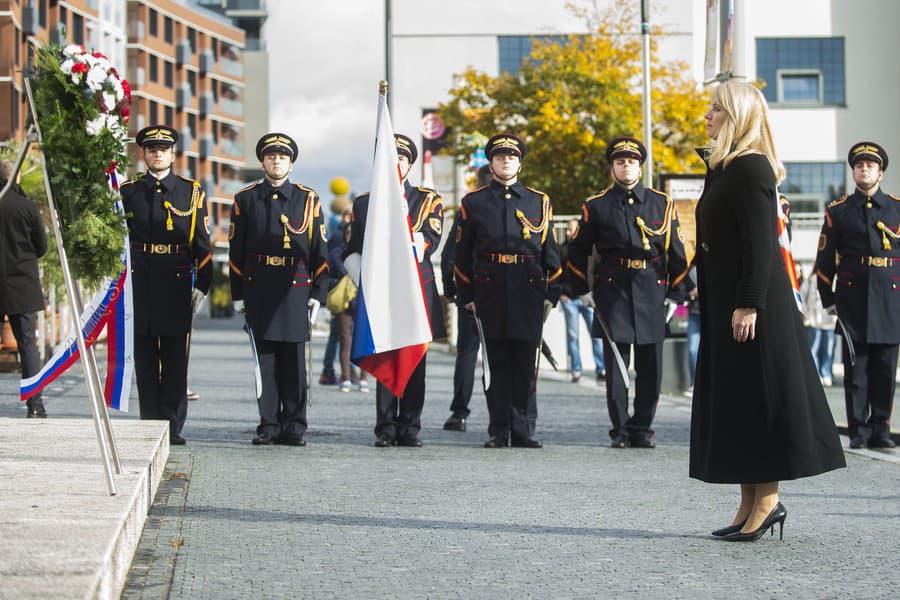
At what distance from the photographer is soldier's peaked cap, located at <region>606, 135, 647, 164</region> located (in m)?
10.8

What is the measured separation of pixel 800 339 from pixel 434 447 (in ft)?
14.5

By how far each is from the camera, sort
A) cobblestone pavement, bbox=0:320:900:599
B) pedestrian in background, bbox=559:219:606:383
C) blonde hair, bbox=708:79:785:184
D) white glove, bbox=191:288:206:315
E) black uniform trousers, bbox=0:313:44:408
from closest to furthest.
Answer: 1. cobblestone pavement, bbox=0:320:900:599
2. blonde hair, bbox=708:79:785:184
3. white glove, bbox=191:288:206:315
4. black uniform trousers, bbox=0:313:44:408
5. pedestrian in background, bbox=559:219:606:383

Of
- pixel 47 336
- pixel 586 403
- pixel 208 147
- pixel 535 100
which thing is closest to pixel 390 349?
pixel 586 403

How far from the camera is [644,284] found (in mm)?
10852

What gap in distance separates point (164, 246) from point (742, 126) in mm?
4924

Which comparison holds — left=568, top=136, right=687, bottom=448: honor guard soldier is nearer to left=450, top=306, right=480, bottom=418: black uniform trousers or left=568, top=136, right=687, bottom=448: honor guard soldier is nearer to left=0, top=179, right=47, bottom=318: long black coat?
left=450, top=306, right=480, bottom=418: black uniform trousers

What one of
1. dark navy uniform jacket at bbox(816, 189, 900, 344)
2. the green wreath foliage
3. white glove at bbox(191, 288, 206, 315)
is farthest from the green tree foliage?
the green wreath foliage


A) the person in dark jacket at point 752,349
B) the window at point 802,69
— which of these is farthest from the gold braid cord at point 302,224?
the window at point 802,69

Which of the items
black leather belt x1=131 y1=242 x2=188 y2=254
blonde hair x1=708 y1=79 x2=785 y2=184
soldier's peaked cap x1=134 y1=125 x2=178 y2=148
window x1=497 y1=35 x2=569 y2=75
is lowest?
black leather belt x1=131 y1=242 x2=188 y2=254

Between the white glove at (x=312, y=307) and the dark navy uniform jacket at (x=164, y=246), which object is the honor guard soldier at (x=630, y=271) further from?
the dark navy uniform jacket at (x=164, y=246)

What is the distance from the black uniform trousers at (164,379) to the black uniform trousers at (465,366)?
239 centimetres

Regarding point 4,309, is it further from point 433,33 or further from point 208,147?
point 208,147

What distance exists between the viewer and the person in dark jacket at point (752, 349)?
262 inches

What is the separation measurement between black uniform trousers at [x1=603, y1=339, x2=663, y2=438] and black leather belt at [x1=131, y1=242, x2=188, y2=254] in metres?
3.04
